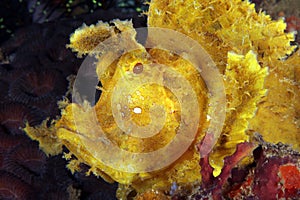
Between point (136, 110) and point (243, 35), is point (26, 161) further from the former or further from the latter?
point (243, 35)

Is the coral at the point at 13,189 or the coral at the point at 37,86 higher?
the coral at the point at 37,86

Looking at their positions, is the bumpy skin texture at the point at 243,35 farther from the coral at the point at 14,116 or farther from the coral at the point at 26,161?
the coral at the point at 14,116

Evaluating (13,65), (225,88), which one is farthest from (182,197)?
(13,65)

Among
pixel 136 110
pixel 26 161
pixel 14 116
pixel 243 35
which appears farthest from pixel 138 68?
pixel 14 116

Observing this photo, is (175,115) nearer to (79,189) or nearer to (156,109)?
(156,109)

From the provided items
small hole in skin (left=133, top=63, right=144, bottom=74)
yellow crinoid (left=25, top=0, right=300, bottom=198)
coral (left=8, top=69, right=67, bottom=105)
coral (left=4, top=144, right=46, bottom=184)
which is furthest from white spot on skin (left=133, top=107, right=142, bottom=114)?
coral (left=8, top=69, right=67, bottom=105)

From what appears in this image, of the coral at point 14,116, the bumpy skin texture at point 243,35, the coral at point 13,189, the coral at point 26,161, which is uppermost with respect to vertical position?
the bumpy skin texture at point 243,35

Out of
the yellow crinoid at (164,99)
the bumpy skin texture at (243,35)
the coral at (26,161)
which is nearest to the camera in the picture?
the yellow crinoid at (164,99)

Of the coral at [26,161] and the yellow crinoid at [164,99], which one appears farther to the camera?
the coral at [26,161]

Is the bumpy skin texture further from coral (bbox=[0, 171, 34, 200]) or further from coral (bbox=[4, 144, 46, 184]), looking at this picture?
coral (bbox=[0, 171, 34, 200])

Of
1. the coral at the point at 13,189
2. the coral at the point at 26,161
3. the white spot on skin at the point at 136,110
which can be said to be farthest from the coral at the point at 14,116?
the white spot on skin at the point at 136,110
